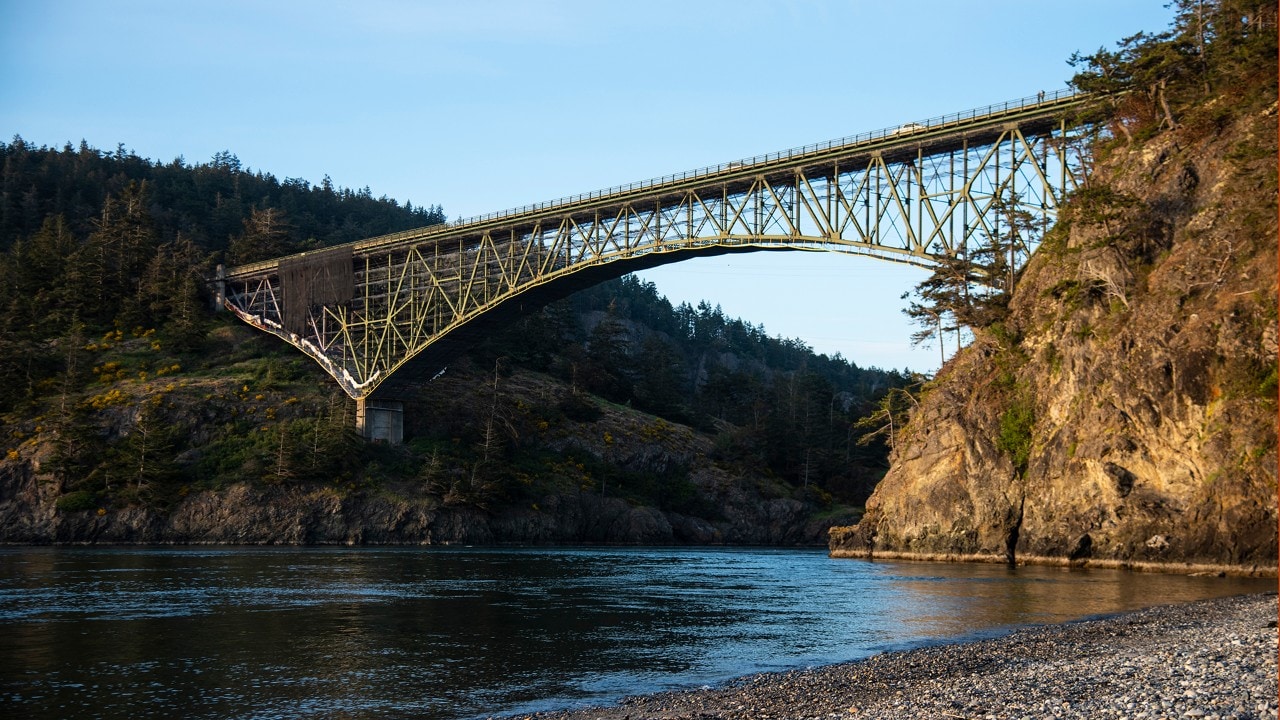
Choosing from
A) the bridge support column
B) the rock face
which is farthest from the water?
the bridge support column

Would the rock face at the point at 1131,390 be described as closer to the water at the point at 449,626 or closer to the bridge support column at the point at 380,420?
the water at the point at 449,626

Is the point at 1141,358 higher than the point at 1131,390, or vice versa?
the point at 1141,358

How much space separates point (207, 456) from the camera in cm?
8556

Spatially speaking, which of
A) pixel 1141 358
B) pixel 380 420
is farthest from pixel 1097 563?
pixel 380 420

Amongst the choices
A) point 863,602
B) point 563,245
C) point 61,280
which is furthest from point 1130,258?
point 61,280

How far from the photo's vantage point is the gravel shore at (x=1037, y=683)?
14734 millimetres

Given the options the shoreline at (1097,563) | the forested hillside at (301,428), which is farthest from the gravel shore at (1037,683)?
the forested hillside at (301,428)

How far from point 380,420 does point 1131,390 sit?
2592 inches

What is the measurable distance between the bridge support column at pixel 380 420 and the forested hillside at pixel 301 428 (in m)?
1.80

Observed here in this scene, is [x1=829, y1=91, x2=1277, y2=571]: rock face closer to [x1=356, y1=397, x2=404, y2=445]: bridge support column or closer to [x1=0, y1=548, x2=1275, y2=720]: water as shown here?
[x1=0, y1=548, x2=1275, y2=720]: water

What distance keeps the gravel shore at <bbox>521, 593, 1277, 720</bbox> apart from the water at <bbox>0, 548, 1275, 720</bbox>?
86.0 inches

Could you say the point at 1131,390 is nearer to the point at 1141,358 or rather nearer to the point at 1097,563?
the point at 1141,358

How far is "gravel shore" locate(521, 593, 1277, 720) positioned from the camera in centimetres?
1473

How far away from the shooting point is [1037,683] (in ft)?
57.1
